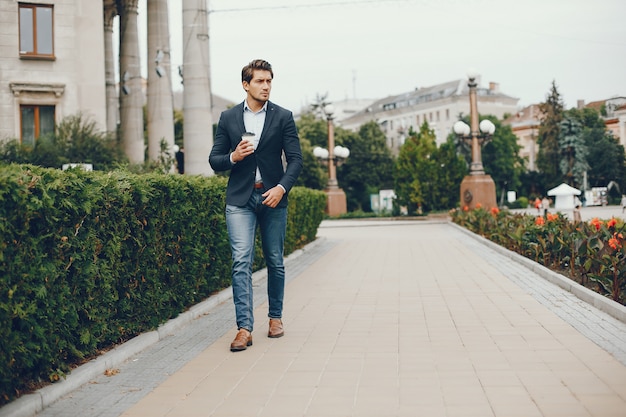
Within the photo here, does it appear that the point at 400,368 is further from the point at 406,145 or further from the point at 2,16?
the point at 406,145

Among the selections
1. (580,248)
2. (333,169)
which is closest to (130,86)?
(333,169)

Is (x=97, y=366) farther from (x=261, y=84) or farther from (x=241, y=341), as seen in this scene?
(x=261, y=84)

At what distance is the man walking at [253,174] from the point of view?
23.7ft

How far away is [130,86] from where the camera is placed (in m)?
37.3

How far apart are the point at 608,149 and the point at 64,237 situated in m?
92.1

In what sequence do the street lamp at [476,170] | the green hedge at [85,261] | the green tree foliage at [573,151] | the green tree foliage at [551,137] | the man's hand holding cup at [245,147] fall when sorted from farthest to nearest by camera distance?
the green tree foliage at [551,137] → the green tree foliage at [573,151] → the street lamp at [476,170] → the man's hand holding cup at [245,147] → the green hedge at [85,261]

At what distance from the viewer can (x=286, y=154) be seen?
24.8ft

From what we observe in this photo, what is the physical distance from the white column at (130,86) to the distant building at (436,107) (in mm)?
85493

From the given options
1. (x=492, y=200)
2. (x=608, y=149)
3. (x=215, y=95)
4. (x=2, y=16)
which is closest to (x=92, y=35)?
(x=2, y=16)

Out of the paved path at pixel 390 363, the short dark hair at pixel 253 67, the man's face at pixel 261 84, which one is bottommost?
the paved path at pixel 390 363

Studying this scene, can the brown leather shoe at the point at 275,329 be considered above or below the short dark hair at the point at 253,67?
below

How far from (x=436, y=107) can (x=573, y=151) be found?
46.0m

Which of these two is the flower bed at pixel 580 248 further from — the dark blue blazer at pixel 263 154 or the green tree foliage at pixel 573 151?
the green tree foliage at pixel 573 151

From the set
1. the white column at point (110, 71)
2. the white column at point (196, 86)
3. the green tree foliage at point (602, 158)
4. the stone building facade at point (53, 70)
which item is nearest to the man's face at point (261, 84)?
the white column at point (196, 86)
